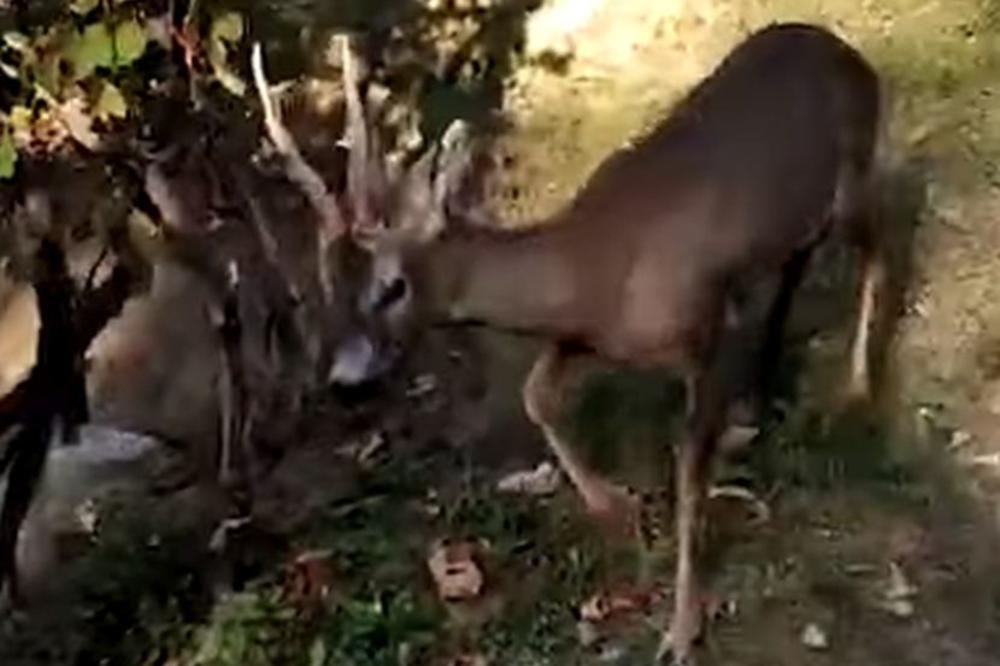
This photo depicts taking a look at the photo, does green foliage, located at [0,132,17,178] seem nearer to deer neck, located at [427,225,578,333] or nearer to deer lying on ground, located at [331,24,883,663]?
deer lying on ground, located at [331,24,883,663]

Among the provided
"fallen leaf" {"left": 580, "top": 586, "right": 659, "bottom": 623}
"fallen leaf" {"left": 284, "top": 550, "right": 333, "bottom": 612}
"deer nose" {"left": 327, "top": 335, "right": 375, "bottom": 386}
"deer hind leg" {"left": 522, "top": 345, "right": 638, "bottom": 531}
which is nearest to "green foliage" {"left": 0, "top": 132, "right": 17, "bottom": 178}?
"deer nose" {"left": 327, "top": 335, "right": 375, "bottom": 386}

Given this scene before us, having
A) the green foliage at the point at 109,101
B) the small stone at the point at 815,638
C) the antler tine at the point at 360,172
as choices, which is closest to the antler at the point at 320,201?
the antler tine at the point at 360,172

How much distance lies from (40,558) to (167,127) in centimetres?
146

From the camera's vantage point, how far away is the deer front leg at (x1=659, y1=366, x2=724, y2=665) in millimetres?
5332

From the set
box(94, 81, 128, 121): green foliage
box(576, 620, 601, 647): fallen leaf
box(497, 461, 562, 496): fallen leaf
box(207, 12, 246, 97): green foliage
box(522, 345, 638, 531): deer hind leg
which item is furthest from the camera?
box(207, 12, 246, 97): green foliage

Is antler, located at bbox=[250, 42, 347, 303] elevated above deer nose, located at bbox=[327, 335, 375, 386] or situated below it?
above

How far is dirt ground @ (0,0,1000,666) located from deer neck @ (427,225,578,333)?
1.71ft

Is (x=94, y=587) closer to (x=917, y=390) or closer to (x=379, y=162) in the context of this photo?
(x=379, y=162)

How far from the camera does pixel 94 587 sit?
18.4ft

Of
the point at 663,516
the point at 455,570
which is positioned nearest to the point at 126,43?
the point at 455,570

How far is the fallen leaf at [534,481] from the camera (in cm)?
591

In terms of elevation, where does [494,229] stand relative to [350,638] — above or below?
above

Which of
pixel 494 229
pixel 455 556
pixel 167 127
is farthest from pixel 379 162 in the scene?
pixel 167 127

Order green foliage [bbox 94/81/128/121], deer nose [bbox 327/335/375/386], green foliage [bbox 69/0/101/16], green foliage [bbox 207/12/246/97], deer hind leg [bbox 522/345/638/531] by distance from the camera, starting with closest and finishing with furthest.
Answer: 1. deer nose [bbox 327/335/375/386]
2. deer hind leg [bbox 522/345/638/531]
3. green foliage [bbox 69/0/101/16]
4. green foliage [bbox 94/81/128/121]
5. green foliage [bbox 207/12/246/97]
